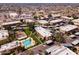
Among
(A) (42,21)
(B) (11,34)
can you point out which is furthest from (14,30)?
(A) (42,21)

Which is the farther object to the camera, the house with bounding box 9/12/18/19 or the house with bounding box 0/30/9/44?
the house with bounding box 9/12/18/19

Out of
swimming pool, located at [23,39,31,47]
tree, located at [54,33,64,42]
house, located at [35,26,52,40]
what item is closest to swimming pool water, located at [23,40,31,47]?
swimming pool, located at [23,39,31,47]

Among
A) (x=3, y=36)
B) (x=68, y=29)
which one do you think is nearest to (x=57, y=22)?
(x=68, y=29)

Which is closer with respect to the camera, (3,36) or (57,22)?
(3,36)

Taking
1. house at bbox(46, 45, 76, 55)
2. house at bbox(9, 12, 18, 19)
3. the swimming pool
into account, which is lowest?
house at bbox(46, 45, 76, 55)

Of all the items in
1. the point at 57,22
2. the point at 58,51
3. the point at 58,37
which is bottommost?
the point at 58,51

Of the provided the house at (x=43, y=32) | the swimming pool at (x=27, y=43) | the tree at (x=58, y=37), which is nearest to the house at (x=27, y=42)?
the swimming pool at (x=27, y=43)

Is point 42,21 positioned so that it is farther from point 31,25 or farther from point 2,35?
point 2,35

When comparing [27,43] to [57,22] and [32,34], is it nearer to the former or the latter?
[32,34]

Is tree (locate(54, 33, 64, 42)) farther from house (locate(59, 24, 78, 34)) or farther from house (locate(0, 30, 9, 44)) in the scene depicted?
house (locate(0, 30, 9, 44))

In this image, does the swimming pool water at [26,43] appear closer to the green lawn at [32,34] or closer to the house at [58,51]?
the green lawn at [32,34]
